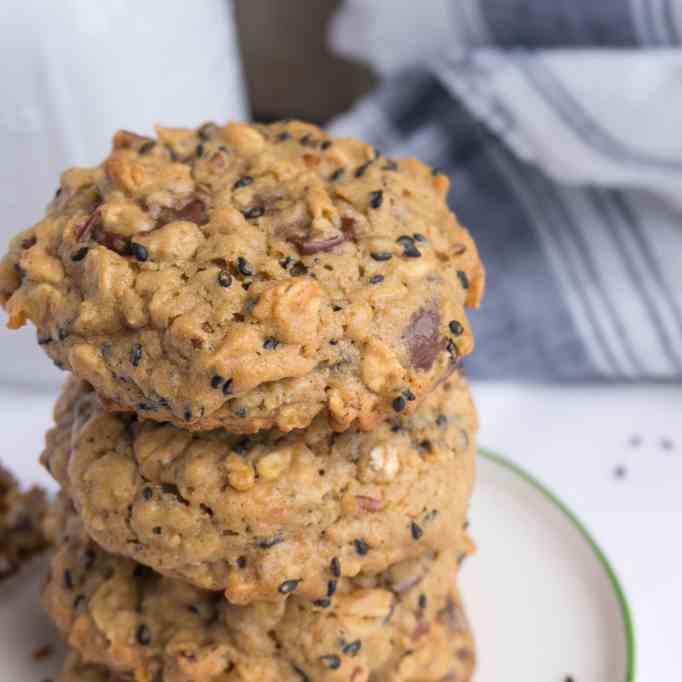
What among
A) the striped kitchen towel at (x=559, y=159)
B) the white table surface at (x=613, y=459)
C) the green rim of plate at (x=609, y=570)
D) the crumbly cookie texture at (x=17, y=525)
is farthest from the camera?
the striped kitchen towel at (x=559, y=159)

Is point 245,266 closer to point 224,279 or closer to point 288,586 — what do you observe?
point 224,279

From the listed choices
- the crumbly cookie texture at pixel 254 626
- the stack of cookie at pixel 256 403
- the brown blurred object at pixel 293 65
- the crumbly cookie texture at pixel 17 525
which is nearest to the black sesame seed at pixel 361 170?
the stack of cookie at pixel 256 403

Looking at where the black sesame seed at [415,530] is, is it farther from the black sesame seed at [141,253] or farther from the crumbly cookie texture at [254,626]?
the black sesame seed at [141,253]

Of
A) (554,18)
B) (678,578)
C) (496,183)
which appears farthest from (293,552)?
(554,18)

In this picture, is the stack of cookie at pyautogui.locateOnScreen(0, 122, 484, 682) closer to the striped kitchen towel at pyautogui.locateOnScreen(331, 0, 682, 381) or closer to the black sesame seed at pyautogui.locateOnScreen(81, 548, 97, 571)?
the black sesame seed at pyautogui.locateOnScreen(81, 548, 97, 571)

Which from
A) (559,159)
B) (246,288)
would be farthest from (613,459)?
(246,288)

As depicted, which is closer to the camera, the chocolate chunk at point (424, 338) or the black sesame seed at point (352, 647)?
the chocolate chunk at point (424, 338)

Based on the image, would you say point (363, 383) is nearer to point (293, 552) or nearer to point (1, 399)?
point (293, 552)

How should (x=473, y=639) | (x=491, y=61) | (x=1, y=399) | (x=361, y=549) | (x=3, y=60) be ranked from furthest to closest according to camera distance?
1. (x=491, y=61)
2. (x=1, y=399)
3. (x=3, y=60)
4. (x=473, y=639)
5. (x=361, y=549)
